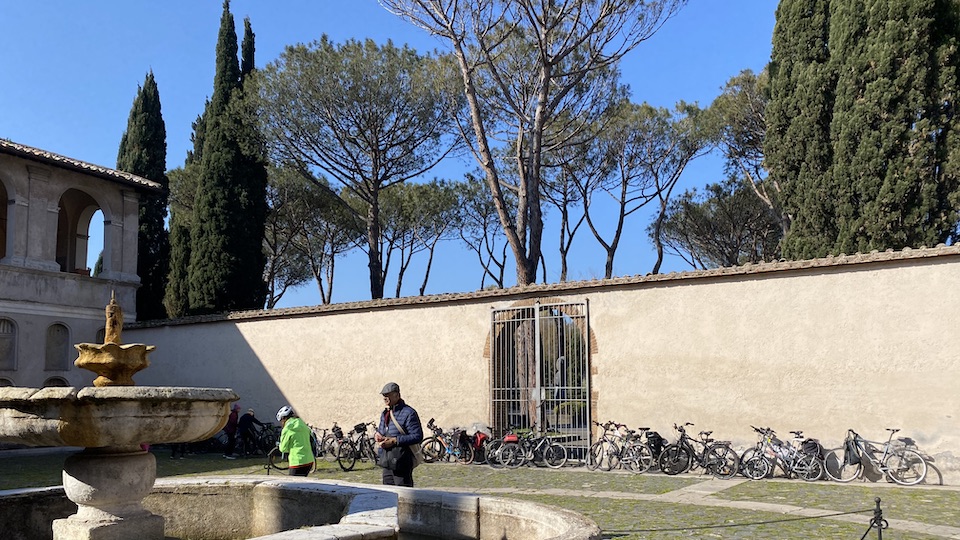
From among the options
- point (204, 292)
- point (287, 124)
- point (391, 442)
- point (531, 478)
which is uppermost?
point (287, 124)

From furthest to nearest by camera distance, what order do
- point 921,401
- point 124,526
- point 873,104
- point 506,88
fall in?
point 506,88 → point 873,104 → point 921,401 → point 124,526

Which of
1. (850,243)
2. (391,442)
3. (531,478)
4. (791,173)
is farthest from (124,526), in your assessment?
(791,173)

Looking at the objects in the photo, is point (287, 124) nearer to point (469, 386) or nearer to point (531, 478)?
point (469, 386)

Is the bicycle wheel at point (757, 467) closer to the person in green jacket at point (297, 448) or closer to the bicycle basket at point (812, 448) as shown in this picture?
the bicycle basket at point (812, 448)

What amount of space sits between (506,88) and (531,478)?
12562 millimetres

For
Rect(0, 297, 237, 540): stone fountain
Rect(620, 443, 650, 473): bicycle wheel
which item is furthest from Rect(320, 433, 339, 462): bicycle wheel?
Rect(0, 297, 237, 540): stone fountain

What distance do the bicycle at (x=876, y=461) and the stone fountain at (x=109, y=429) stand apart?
26.6ft

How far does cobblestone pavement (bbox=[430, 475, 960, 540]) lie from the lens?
22.2 ft

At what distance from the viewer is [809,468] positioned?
10.1 m

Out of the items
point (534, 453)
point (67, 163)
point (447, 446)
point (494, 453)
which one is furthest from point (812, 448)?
point (67, 163)

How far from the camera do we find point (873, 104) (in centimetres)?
1570

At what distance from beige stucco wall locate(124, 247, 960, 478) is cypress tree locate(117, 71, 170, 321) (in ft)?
30.6

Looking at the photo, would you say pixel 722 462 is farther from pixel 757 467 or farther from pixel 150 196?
pixel 150 196

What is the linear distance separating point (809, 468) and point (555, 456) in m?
3.75
